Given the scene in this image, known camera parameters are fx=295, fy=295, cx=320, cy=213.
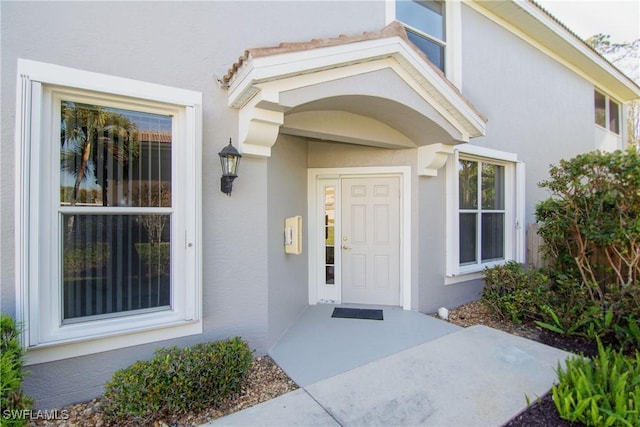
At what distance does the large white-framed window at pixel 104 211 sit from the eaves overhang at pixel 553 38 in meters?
6.55

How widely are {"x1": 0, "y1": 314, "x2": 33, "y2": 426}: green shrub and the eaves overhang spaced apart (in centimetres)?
838

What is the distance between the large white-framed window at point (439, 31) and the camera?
5.59 metres

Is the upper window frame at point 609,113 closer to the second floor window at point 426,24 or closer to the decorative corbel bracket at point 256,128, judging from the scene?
the second floor window at point 426,24

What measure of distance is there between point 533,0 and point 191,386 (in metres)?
9.36

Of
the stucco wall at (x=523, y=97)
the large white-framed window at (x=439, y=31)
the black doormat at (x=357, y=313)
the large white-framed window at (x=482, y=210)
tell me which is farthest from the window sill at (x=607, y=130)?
the black doormat at (x=357, y=313)

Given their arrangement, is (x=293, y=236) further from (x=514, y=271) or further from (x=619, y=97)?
(x=619, y=97)

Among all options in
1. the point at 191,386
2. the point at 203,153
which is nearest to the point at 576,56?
the point at 203,153

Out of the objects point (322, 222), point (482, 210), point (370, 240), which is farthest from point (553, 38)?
point (322, 222)

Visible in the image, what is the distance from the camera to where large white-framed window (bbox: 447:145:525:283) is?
5.65 meters

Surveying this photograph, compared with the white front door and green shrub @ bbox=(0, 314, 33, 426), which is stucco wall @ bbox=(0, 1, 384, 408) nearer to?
green shrub @ bbox=(0, 314, 33, 426)

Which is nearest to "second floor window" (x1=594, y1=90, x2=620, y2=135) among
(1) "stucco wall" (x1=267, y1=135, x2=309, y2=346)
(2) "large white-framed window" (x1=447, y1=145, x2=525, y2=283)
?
(2) "large white-framed window" (x1=447, y1=145, x2=525, y2=283)

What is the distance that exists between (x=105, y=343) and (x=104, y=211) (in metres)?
1.29

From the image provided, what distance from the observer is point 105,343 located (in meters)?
2.89

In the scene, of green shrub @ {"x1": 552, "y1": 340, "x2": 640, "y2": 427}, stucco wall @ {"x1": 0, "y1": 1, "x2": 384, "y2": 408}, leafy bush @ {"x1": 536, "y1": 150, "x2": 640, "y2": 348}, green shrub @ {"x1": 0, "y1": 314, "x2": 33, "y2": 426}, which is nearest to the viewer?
green shrub @ {"x1": 0, "y1": 314, "x2": 33, "y2": 426}
